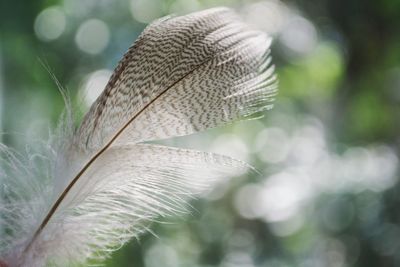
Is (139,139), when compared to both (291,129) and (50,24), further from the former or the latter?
(291,129)

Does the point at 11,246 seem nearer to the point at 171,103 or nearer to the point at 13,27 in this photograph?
the point at 171,103

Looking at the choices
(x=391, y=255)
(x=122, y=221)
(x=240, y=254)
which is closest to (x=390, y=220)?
(x=391, y=255)

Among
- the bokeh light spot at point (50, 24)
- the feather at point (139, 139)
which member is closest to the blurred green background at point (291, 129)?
the bokeh light spot at point (50, 24)

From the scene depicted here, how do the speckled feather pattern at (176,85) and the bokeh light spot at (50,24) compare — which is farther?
the bokeh light spot at (50,24)

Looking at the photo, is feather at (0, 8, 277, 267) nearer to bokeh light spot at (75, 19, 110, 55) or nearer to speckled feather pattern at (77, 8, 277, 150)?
speckled feather pattern at (77, 8, 277, 150)

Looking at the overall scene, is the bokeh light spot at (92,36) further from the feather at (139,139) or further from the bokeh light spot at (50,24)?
the feather at (139,139)

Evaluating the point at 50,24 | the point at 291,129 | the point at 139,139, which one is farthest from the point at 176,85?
the point at 291,129

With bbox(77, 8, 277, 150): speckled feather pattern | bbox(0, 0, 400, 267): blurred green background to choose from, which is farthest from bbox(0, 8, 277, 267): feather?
bbox(0, 0, 400, 267): blurred green background
